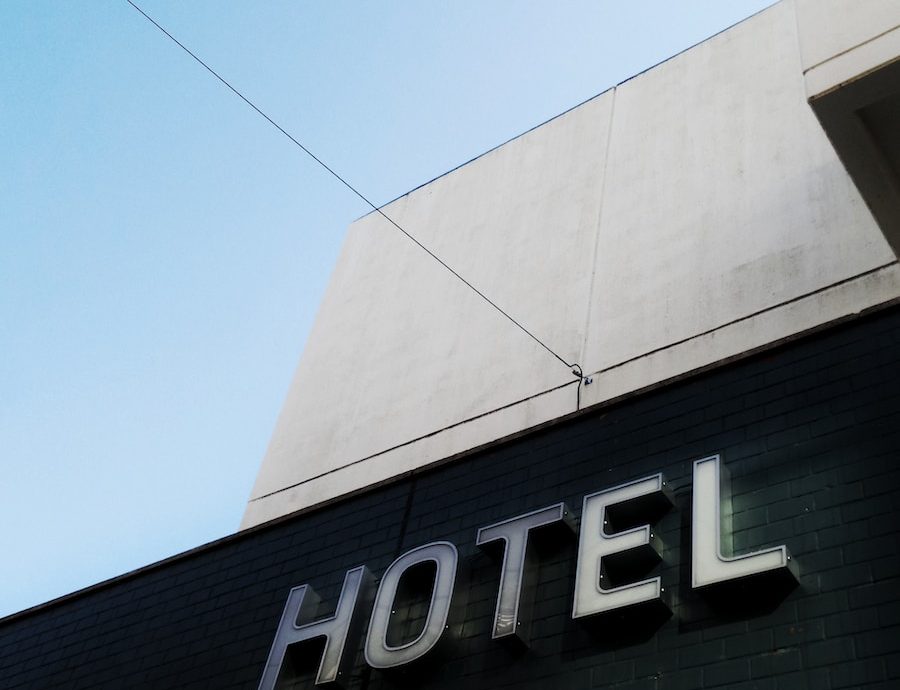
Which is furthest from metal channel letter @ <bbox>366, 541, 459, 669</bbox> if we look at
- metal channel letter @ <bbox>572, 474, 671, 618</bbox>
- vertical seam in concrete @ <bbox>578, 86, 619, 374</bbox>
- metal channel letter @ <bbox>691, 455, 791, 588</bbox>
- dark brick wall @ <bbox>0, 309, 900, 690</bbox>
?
vertical seam in concrete @ <bbox>578, 86, 619, 374</bbox>

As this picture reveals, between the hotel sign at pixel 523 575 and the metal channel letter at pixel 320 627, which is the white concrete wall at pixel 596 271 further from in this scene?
the metal channel letter at pixel 320 627

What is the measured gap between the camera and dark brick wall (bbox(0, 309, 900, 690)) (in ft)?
22.0

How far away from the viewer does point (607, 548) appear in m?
7.85

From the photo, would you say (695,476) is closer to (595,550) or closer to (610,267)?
(595,550)

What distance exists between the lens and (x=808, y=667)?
21.0 ft

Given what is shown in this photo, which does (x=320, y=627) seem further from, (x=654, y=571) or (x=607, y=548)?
(x=654, y=571)

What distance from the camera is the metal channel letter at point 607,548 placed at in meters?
7.43

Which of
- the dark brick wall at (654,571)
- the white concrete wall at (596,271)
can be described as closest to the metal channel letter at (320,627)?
the dark brick wall at (654,571)

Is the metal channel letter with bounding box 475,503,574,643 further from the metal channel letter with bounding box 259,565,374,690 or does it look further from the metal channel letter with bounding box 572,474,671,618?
the metal channel letter with bounding box 259,565,374,690

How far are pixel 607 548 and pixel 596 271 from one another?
6.06 m

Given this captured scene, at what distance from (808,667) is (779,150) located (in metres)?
7.73

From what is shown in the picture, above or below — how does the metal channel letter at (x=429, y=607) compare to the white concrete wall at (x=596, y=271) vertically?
below

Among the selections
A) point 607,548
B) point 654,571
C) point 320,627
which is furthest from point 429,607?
point 654,571

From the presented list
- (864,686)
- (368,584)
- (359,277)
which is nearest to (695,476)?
(864,686)
